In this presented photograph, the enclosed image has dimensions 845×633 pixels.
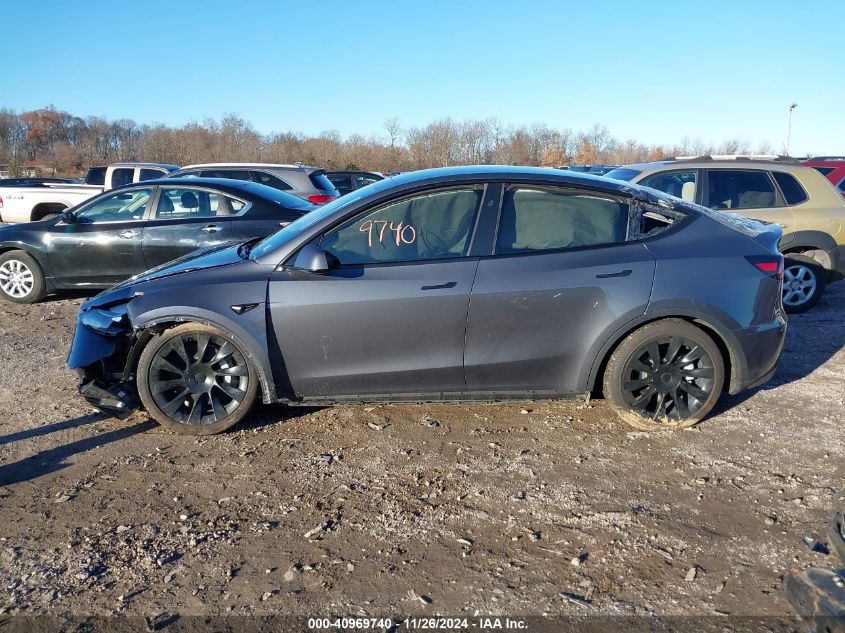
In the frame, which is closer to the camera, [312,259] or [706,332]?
[312,259]

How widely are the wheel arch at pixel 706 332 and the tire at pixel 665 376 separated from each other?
0.04 m

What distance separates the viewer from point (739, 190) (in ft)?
25.7

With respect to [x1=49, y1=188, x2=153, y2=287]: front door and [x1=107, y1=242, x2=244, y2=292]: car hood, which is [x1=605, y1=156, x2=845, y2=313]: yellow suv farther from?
[x1=49, y1=188, x2=153, y2=287]: front door

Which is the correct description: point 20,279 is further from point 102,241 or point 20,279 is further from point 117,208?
point 117,208

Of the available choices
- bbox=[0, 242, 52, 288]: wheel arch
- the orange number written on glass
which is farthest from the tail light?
bbox=[0, 242, 52, 288]: wheel arch

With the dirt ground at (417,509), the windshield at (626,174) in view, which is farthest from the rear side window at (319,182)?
the dirt ground at (417,509)

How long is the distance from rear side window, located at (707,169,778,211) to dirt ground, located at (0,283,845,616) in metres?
3.20

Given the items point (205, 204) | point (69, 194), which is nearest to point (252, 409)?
point (205, 204)

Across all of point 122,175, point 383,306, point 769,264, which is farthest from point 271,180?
point 769,264

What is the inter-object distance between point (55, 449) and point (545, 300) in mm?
3273

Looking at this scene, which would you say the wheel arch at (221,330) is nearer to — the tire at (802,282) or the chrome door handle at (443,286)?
the chrome door handle at (443,286)

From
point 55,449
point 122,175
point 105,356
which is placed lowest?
point 55,449

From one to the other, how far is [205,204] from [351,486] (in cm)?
527

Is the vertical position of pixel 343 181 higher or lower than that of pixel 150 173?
lower
